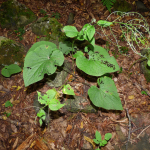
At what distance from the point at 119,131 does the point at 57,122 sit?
1.43 metres

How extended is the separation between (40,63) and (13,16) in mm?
2706

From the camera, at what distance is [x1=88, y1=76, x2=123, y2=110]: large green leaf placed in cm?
230

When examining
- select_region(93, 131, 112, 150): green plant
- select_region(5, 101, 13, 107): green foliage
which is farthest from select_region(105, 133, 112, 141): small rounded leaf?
select_region(5, 101, 13, 107): green foliage

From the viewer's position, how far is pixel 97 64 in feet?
7.64

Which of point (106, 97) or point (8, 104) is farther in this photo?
point (8, 104)

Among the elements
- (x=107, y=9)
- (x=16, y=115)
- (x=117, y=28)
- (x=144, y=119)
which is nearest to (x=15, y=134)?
(x=16, y=115)

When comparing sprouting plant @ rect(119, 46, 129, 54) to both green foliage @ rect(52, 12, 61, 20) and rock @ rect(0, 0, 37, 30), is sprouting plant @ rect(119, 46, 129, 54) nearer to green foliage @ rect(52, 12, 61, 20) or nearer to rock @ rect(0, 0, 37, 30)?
green foliage @ rect(52, 12, 61, 20)

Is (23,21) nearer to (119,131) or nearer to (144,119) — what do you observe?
(119,131)

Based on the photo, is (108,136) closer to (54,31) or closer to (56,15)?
(54,31)

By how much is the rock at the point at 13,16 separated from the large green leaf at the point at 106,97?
130 inches

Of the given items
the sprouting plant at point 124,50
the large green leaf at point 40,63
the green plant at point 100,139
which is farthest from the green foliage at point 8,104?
the sprouting plant at point 124,50

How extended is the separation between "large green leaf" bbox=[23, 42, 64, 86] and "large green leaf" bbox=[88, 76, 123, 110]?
2.99 ft

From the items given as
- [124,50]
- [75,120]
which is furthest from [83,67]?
[124,50]

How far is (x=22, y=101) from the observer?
2881 millimetres
